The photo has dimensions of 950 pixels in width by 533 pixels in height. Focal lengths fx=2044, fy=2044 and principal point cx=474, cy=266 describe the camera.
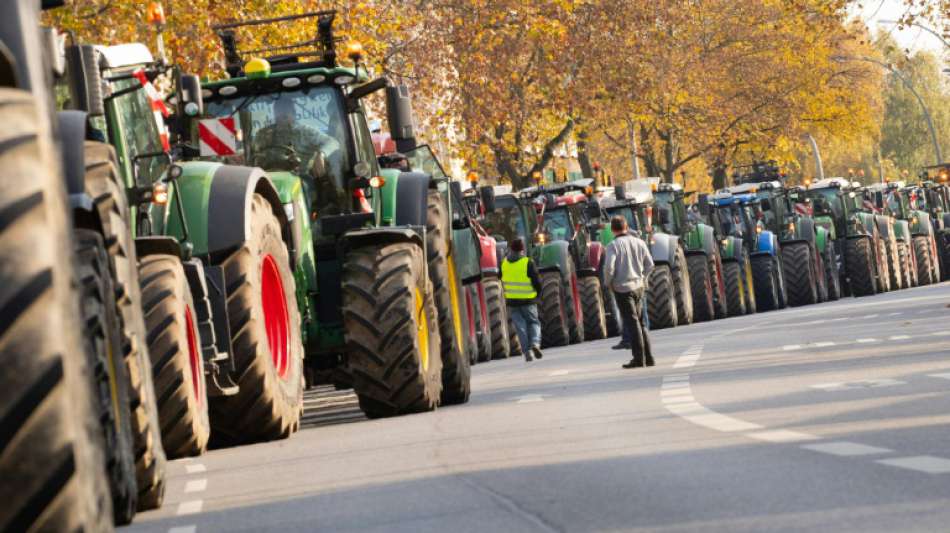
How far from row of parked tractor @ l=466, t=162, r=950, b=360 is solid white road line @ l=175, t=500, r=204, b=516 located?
16.4 m

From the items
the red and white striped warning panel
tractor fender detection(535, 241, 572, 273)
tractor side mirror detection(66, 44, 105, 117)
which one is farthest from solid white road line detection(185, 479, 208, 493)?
tractor fender detection(535, 241, 572, 273)

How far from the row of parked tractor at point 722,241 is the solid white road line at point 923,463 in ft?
56.9

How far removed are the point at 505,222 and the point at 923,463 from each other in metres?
25.1

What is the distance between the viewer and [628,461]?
410 inches

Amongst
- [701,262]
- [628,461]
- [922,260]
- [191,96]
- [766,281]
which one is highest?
[191,96]

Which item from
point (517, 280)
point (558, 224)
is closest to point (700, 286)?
point (558, 224)

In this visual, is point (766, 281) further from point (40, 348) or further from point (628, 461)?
point (40, 348)

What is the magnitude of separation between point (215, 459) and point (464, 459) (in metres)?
2.32

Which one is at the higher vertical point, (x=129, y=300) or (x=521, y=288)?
(x=129, y=300)

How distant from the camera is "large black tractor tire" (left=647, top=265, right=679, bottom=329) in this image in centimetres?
3503

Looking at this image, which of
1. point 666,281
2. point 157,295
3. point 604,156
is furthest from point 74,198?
point 604,156

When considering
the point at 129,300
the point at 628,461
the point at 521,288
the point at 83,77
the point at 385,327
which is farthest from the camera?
the point at 521,288

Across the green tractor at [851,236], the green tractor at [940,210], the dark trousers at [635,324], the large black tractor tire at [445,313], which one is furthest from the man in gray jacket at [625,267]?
the green tractor at [940,210]

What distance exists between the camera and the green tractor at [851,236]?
159 feet
